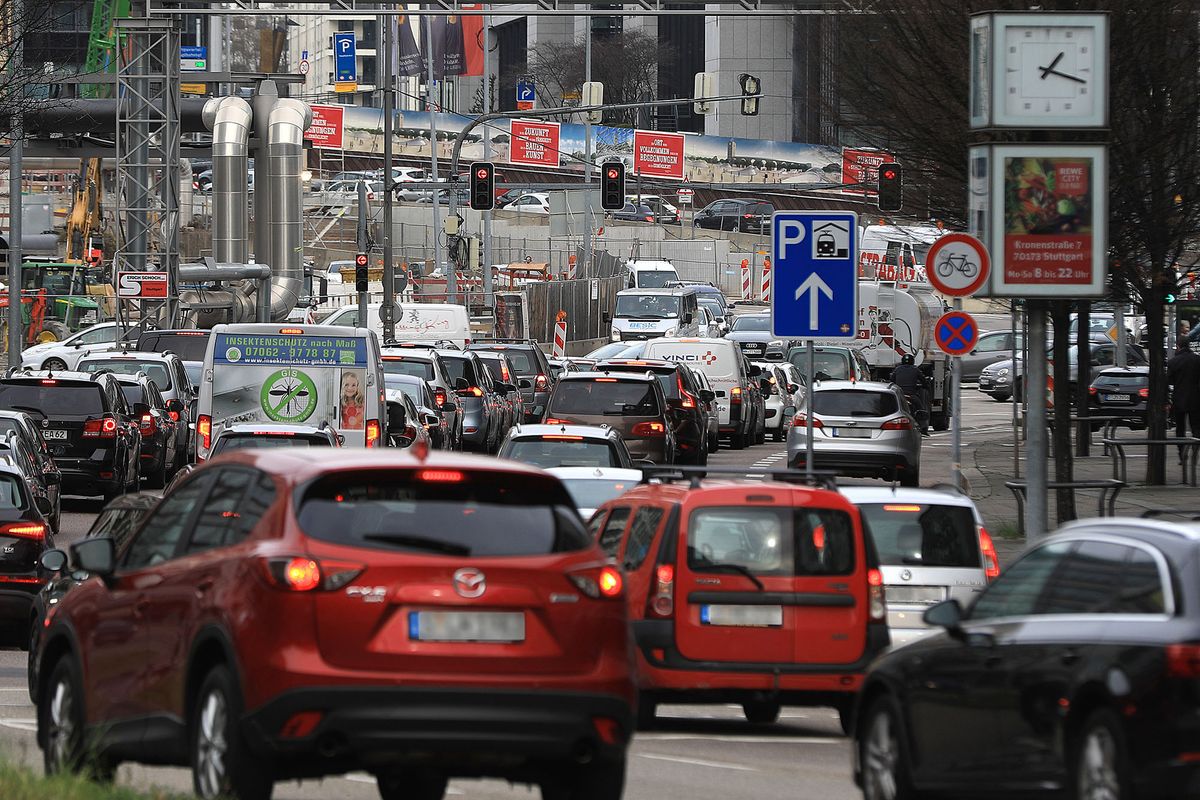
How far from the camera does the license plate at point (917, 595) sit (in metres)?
14.6

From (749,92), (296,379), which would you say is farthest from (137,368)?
(749,92)

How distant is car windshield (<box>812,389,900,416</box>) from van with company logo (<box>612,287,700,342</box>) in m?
29.8

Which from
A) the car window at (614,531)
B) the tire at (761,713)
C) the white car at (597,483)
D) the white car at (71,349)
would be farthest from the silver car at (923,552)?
the white car at (71,349)

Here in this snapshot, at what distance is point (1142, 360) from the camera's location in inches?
2598

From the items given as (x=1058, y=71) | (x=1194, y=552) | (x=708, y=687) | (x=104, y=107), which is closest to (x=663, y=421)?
(x=1058, y=71)

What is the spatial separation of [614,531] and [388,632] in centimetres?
586

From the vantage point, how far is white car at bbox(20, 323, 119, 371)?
38.4 m

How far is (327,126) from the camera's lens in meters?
100

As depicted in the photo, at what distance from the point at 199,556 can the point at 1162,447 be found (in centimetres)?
2429

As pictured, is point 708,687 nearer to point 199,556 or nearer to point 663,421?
point 199,556

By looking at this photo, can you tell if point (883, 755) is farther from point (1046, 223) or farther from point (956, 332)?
point (956, 332)

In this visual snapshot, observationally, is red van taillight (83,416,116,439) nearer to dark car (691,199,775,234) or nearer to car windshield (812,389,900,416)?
car windshield (812,389,900,416)

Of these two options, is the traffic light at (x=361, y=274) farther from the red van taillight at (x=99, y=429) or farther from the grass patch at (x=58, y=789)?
the grass patch at (x=58, y=789)

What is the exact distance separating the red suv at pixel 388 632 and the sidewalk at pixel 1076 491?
14190 millimetres
